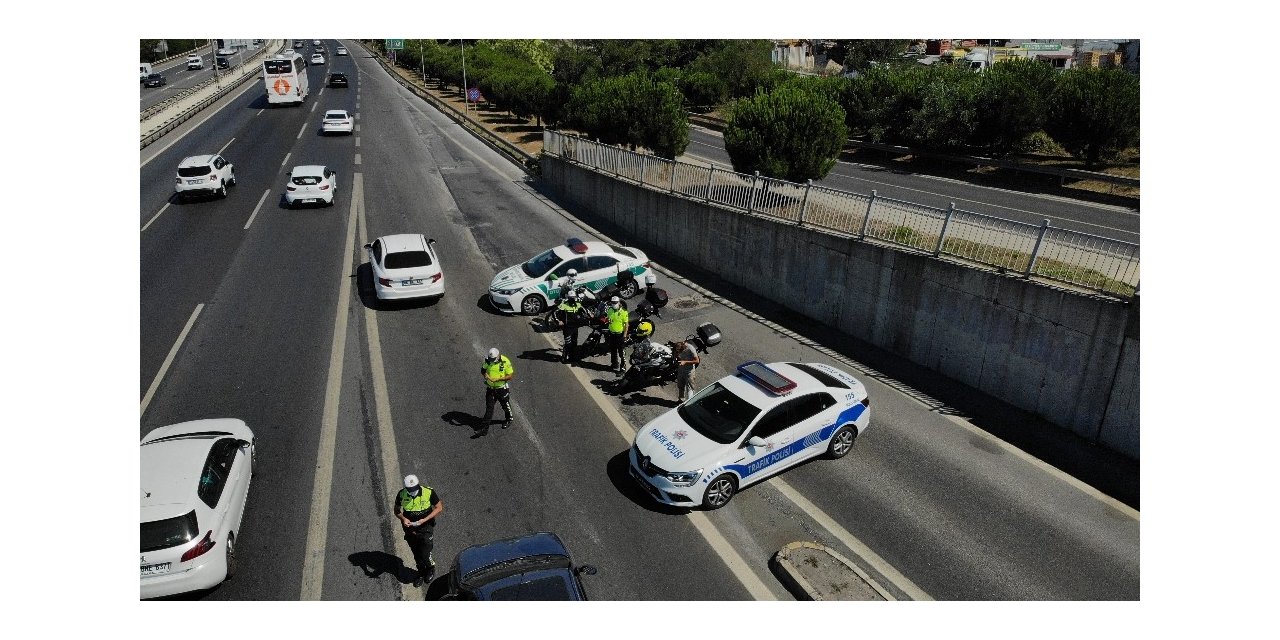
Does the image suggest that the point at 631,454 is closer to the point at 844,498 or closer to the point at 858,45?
the point at 844,498

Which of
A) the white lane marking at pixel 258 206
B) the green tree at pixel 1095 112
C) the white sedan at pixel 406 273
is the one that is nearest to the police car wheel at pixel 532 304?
the white sedan at pixel 406 273

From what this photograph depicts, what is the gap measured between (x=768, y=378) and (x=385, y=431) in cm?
645

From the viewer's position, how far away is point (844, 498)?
9688 millimetres

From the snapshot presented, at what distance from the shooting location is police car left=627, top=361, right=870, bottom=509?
9352mm

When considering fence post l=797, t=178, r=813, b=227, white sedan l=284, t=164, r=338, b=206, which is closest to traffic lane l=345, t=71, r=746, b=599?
fence post l=797, t=178, r=813, b=227

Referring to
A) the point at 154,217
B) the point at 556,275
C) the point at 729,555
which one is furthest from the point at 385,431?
the point at 154,217

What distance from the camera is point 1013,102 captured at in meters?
30.1

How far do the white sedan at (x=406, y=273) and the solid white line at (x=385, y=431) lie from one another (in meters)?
0.79

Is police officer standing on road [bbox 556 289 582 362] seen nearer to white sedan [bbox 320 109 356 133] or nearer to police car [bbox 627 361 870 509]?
police car [bbox 627 361 870 509]

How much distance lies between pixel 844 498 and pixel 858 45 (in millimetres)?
76477

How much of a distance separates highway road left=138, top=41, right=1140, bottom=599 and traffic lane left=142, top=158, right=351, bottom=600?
0.04 meters

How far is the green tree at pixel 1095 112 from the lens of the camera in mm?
27188

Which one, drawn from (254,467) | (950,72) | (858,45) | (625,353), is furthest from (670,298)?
(858,45)

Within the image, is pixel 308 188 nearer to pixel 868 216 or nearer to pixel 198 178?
pixel 198 178
